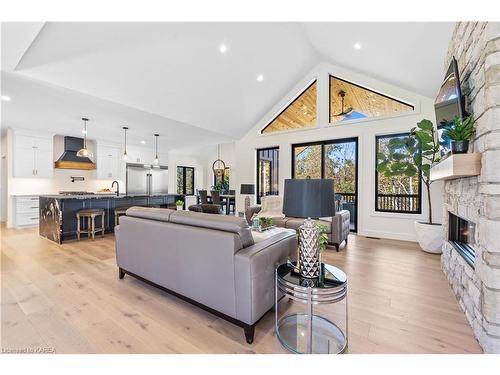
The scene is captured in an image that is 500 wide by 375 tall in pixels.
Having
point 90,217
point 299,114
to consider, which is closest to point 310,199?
point 90,217

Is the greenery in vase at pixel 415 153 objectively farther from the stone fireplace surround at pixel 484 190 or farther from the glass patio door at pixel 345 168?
the stone fireplace surround at pixel 484 190

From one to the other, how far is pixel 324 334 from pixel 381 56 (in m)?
4.49

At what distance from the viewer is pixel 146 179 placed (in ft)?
28.4

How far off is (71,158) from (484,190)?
883 cm

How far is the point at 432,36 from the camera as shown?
9.94ft

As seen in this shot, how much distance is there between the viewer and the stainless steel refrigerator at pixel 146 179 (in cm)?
825

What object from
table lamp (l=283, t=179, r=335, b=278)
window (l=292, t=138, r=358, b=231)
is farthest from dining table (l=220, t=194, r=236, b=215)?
table lamp (l=283, t=179, r=335, b=278)

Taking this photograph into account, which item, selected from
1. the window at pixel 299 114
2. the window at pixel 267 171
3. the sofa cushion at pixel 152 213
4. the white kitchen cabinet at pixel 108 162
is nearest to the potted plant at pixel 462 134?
the sofa cushion at pixel 152 213

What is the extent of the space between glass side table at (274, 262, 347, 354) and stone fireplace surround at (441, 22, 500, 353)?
947 millimetres

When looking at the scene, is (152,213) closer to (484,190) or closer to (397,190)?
(484,190)

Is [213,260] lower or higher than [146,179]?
lower

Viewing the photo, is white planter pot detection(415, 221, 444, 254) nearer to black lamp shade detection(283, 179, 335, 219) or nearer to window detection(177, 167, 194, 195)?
black lamp shade detection(283, 179, 335, 219)

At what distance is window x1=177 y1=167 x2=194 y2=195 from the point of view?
35.0 ft

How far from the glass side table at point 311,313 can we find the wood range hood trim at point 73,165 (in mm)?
7529
